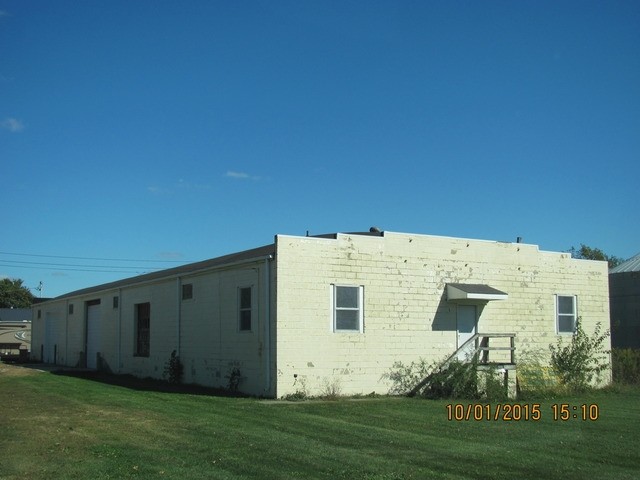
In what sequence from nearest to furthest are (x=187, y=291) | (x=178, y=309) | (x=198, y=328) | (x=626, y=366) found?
(x=198, y=328)
(x=187, y=291)
(x=178, y=309)
(x=626, y=366)

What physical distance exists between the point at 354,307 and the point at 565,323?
843 centimetres

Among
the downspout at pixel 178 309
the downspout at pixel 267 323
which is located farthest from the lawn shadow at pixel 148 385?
the downspout at pixel 178 309

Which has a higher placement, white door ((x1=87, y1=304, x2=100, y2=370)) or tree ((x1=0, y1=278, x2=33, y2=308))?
tree ((x1=0, y1=278, x2=33, y2=308))

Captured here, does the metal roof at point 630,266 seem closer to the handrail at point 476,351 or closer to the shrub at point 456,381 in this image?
the handrail at point 476,351

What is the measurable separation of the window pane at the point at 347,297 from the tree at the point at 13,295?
271 ft

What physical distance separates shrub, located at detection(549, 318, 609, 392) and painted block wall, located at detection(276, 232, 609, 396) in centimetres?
41

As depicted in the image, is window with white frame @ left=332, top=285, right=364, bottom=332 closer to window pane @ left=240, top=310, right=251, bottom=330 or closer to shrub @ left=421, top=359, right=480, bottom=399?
window pane @ left=240, top=310, right=251, bottom=330

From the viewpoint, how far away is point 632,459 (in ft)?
34.0

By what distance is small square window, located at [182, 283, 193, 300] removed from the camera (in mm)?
22891

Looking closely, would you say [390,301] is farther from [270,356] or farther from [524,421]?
[524,421]

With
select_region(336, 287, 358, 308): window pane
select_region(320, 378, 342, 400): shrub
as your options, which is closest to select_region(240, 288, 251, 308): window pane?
select_region(336, 287, 358, 308): window pane

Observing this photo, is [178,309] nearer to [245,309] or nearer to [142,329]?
[142,329]

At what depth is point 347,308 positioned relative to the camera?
1941 cm

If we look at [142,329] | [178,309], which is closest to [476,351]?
[178,309]
